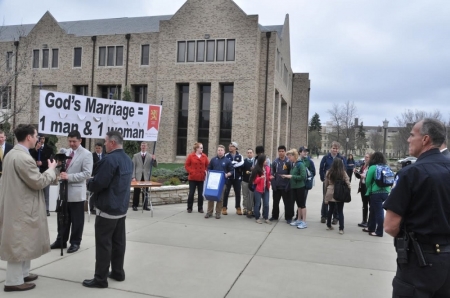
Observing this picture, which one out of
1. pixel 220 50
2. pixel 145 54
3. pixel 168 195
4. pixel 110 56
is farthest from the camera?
pixel 110 56

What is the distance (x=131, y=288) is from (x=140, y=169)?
5.42m

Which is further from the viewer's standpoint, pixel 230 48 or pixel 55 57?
pixel 55 57

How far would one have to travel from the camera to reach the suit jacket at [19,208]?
379 centimetres

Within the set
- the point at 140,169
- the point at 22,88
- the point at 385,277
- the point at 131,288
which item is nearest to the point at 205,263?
the point at 131,288

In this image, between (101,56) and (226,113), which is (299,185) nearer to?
(226,113)

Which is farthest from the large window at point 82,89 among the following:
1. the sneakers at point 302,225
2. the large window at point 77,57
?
the sneakers at point 302,225

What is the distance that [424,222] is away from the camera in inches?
97.5

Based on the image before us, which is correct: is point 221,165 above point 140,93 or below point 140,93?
below

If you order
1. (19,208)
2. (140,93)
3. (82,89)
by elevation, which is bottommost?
(19,208)

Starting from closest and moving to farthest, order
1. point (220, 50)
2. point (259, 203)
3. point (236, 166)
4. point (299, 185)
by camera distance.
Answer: point (299, 185), point (259, 203), point (236, 166), point (220, 50)

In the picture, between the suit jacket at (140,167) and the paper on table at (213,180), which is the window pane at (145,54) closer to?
the suit jacket at (140,167)

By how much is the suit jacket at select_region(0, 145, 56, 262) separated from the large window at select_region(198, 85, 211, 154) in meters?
25.0

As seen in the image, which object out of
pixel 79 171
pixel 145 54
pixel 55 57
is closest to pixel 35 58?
pixel 55 57

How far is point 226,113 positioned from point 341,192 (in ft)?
71.6
